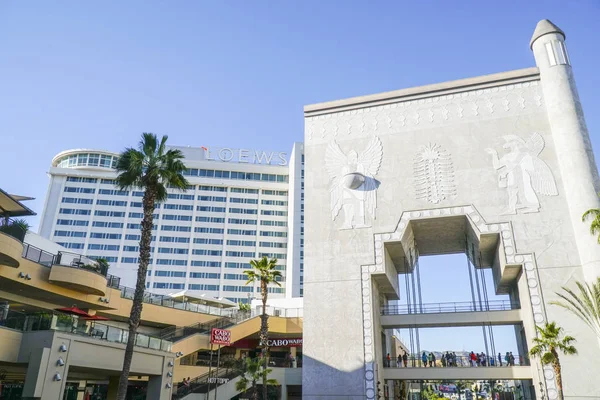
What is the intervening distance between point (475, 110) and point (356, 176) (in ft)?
33.7

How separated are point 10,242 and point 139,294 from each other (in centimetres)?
→ 674

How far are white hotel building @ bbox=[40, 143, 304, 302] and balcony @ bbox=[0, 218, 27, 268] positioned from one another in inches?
2691

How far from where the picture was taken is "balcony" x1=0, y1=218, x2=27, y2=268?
890 inches

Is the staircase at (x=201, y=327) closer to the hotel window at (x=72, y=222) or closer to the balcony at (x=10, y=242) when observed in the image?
the balcony at (x=10, y=242)

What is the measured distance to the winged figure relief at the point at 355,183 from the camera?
35.2m

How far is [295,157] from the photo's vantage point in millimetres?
98438

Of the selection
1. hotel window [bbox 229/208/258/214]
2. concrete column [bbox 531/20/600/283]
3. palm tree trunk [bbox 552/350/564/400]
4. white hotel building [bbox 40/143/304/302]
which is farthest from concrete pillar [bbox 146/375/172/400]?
hotel window [bbox 229/208/258/214]

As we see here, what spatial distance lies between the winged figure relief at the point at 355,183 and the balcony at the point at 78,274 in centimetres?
1720

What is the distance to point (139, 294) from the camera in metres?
23.8

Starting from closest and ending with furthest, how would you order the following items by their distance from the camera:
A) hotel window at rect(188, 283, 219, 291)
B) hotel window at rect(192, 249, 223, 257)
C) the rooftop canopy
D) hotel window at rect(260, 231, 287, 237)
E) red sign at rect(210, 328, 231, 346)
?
the rooftop canopy → red sign at rect(210, 328, 231, 346) → hotel window at rect(188, 283, 219, 291) → hotel window at rect(192, 249, 223, 257) → hotel window at rect(260, 231, 287, 237)

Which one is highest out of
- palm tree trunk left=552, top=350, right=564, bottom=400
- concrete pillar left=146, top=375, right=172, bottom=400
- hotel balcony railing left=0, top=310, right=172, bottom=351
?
hotel balcony railing left=0, top=310, right=172, bottom=351

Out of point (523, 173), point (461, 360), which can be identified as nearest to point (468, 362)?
point (461, 360)

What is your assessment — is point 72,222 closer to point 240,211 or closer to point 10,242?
point 240,211

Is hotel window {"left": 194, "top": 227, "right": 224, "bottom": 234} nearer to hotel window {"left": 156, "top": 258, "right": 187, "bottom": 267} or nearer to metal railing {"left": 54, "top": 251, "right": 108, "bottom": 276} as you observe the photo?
hotel window {"left": 156, "top": 258, "right": 187, "bottom": 267}
